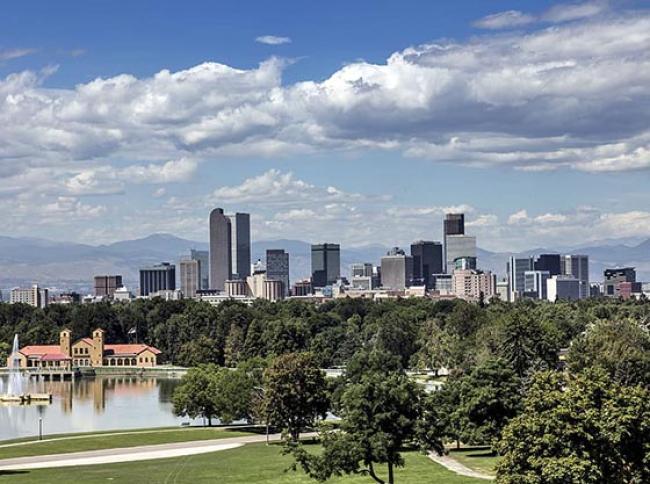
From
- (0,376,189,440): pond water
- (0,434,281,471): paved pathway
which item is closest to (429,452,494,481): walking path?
(0,434,281,471): paved pathway

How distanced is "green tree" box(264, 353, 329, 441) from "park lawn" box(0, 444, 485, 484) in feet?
26.0

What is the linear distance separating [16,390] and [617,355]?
66385mm

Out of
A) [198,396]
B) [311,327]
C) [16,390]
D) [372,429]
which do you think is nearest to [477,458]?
[372,429]

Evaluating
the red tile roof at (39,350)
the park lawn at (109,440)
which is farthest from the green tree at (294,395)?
the red tile roof at (39,350)

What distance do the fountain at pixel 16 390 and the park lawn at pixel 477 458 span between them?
55.8 meters

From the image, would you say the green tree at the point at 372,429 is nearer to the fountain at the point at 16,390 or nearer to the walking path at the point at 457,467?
the walking path at the point at 457,467

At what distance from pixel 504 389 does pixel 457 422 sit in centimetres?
282

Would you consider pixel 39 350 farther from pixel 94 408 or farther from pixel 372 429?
pixel 372 429

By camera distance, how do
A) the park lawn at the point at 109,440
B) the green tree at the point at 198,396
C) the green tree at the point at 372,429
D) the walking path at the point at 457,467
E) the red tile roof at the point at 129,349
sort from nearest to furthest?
the green tree at the point at 372,429, the walking path at the point at 457,467, the park lawn at the point at 109,440, the green tree at the point at 198,396, the red tile roof at the point at 129,349

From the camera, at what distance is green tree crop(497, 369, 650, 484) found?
97.8 feet

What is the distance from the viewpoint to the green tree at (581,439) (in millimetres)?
29797

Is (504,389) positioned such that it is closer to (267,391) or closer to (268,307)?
(267,391)

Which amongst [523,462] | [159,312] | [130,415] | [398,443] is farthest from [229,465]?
[159,312]

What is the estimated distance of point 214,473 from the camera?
48.6m
